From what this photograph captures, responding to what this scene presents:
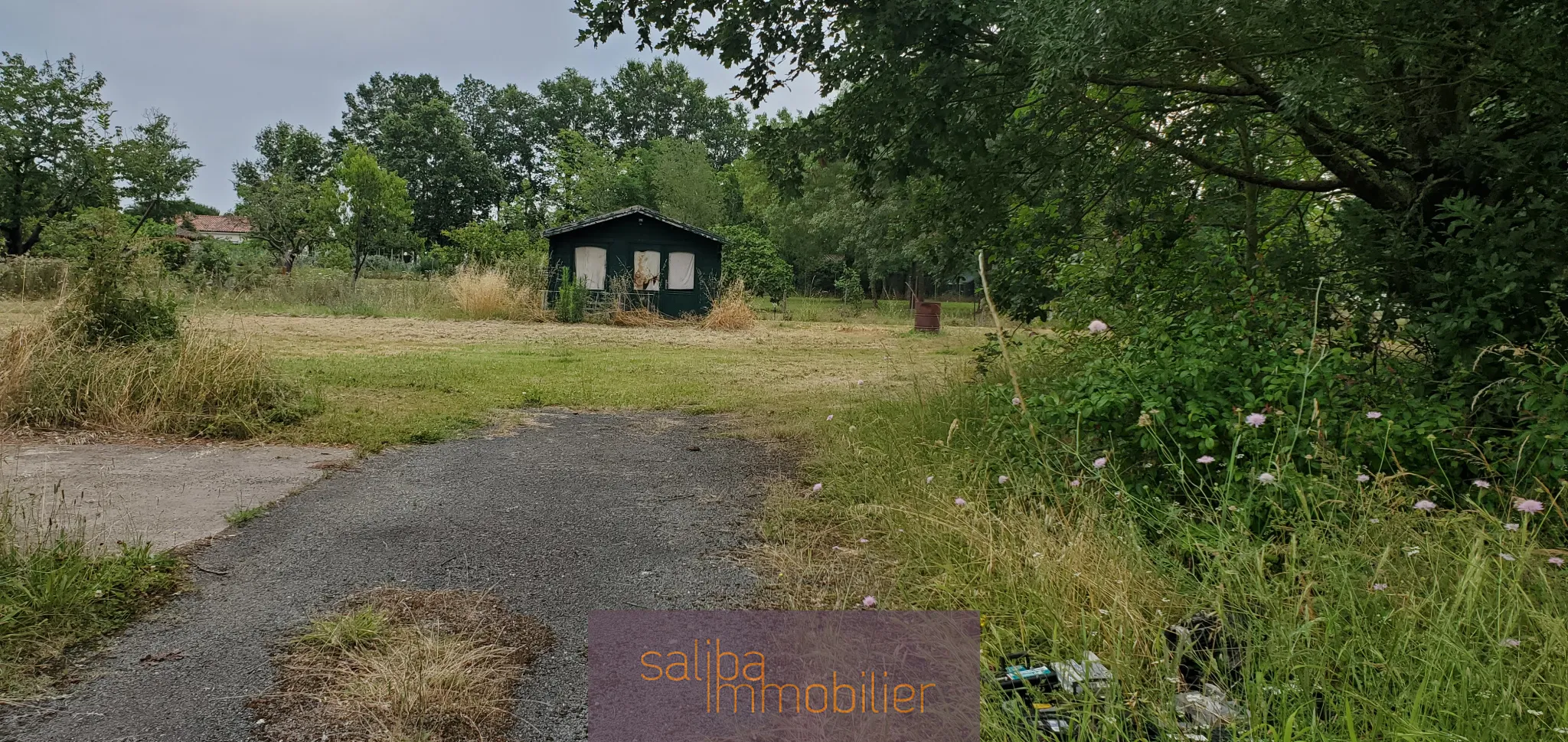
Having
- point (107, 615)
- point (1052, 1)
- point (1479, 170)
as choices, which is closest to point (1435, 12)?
point (1479, 170)

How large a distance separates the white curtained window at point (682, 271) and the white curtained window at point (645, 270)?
0.40 metres

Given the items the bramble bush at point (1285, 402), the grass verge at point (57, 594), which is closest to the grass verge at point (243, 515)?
the grass verge at point (57, 594)

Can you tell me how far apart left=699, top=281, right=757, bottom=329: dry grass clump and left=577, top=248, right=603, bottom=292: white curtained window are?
321cm

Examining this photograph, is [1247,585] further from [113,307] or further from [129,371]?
[113,307]

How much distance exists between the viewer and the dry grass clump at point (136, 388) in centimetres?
535

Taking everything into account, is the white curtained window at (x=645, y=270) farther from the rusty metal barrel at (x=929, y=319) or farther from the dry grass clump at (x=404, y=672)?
the dry grass clump at (x=404, y=672)

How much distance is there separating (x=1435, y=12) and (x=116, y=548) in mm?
5361

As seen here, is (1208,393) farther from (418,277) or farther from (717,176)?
(717,176)

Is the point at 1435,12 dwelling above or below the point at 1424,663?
above

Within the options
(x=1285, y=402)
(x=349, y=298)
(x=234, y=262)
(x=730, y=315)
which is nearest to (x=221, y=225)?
(x=234, y=262)

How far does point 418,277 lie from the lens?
971 inches

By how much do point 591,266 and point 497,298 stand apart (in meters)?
2.87

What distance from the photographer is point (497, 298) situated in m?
19.3

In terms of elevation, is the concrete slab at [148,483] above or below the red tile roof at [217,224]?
below
